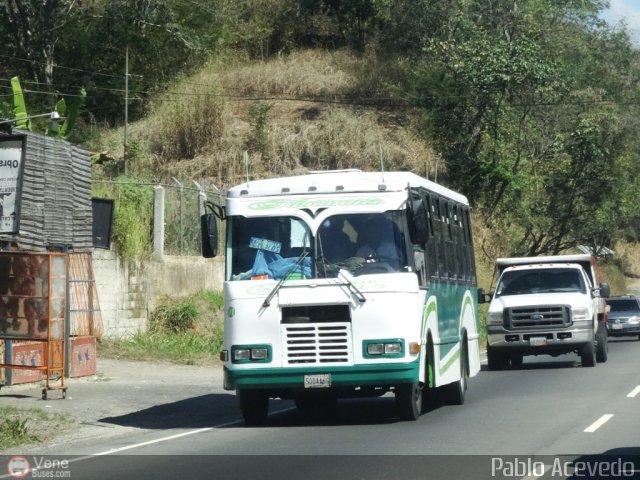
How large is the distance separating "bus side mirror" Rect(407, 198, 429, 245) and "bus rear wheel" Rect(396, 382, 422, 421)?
1.81m

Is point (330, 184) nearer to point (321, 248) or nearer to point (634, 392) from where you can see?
point (321, 248)

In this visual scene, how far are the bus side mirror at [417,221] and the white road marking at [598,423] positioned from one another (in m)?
3.00

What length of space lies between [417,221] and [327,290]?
54.8 inches

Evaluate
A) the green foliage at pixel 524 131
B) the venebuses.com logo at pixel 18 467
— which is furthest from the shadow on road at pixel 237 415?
the green foliage at pixel 524 131

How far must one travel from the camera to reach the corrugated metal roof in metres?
21.8

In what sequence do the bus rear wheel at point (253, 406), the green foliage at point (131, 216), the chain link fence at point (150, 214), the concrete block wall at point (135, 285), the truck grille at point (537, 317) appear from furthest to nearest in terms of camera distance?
the chain link fence at point (150, 214), the green foliage at point (131, 216), the concrete block wall at point (135, 285), the truck grille at point (537, 317), the bus rear wheel at point (253, 406)

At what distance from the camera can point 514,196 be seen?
45.0 meters

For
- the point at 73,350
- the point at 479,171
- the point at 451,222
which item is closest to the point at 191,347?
the point at 73,350

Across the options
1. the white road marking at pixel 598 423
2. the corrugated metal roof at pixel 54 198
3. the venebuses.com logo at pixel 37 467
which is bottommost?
the venebuses.com logo at pixel 37 467

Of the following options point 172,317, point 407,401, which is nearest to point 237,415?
point 407,401

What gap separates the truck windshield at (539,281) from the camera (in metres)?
26.7

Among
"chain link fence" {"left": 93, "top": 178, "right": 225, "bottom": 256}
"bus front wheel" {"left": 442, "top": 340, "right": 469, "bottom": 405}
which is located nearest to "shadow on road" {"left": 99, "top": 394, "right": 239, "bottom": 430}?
"bus front wheel" {"left": 442, "top": 340, "right": 469, "bottom": 405}

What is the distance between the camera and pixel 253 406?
1562 centimetres

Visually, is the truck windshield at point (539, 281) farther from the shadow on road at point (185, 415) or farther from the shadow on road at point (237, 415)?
the shadow on road at point (185, 415)
